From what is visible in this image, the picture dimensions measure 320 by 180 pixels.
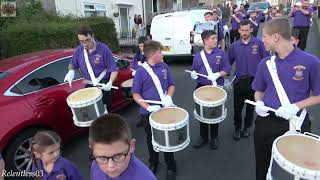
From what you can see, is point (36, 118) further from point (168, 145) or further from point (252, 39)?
point (252, 39)

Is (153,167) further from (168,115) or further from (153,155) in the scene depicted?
(168,115)

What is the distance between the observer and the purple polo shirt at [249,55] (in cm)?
543

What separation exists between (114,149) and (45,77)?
3823mm

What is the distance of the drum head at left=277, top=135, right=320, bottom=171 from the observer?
2.67 m

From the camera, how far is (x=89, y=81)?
5340 mm

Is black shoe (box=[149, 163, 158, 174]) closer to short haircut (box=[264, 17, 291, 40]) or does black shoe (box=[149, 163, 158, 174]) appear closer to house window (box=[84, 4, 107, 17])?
short haircut (box=[264, 17, 291, 40])

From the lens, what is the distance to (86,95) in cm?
478

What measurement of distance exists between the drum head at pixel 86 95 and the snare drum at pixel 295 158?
2.61 meters

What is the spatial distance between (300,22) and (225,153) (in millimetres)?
7667

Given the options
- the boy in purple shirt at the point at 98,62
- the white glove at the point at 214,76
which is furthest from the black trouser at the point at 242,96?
the boy in purple shirt at the point at 98,62

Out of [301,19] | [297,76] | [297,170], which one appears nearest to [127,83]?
[297,76]

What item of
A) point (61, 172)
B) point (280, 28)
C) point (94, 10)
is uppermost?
point (94, 10)

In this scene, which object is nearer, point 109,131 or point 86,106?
point 109,131

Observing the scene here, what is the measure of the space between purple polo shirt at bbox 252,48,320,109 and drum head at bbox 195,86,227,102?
1451mm
